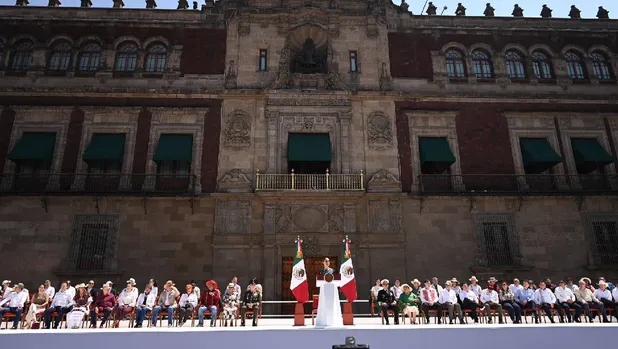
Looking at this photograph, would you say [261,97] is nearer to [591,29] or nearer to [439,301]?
[439,301]

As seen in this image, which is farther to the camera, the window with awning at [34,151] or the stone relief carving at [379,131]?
the stone relief carving at [379,131]

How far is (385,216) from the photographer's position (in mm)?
18141

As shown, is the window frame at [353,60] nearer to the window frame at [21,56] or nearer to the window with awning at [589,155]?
the window with awning at [589,155]

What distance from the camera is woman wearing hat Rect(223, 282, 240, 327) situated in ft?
40.3

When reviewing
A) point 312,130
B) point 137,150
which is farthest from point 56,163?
point 312,130

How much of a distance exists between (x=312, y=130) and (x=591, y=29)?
15873 mm

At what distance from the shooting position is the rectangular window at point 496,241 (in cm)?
1800

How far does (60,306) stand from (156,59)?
1280cm

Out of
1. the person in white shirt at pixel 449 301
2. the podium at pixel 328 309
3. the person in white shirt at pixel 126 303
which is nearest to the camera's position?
the podium at pixel 328 309

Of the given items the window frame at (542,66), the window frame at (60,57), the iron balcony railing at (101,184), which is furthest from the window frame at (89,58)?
the window frame at (542,66)

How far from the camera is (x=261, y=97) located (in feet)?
64.5

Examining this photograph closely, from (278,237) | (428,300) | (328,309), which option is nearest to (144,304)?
(328,309)

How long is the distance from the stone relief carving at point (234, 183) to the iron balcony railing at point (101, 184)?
1.25 meters

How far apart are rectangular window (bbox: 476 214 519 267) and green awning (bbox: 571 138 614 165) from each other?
4674 millimetres
